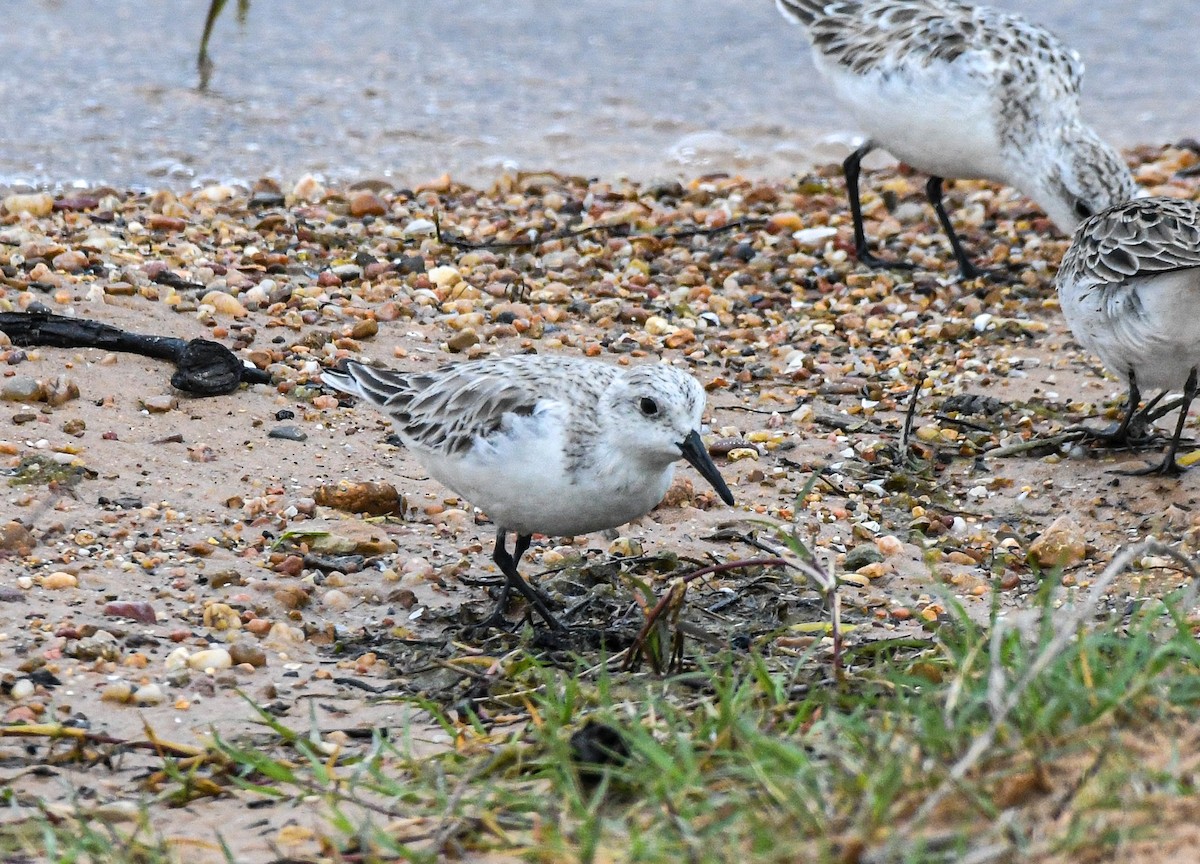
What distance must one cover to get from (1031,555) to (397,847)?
9.36 ft

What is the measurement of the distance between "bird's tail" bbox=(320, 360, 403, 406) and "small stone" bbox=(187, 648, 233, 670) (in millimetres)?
1224

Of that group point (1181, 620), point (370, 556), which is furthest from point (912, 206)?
point (1181, 620)

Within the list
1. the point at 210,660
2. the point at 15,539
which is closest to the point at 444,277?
the point at 15,539

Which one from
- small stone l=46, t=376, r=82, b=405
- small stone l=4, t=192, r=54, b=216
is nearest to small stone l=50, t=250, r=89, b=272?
small stone l=4, t=192, r=54, b=216

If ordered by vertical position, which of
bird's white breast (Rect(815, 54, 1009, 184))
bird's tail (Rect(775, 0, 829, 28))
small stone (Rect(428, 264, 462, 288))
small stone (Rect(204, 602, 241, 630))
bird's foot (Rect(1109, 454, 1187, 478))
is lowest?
small stone (Rect(204, 602, 241, 630))

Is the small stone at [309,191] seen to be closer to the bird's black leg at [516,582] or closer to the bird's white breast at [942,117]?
the bird's white breast at [942,117]

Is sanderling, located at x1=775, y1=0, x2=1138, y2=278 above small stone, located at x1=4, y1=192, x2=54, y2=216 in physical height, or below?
above

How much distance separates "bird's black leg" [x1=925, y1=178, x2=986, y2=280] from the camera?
7799 mm

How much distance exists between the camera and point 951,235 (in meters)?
7.91

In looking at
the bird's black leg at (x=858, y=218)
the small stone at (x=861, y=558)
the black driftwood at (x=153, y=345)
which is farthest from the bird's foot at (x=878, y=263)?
the black driftwood at (x=153, y=345)

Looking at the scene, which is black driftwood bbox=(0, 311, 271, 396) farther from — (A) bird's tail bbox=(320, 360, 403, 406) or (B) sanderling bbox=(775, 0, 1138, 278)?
(B) sanderling bbox=(775, 0, 1138, 278)

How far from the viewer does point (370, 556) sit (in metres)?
5.02

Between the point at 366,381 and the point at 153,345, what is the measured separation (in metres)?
1.12

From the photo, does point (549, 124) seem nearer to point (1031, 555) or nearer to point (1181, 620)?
point (1031, 555)
